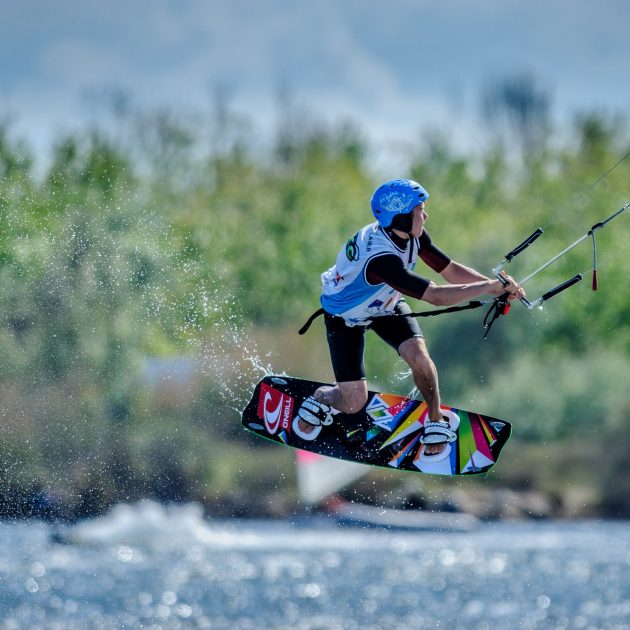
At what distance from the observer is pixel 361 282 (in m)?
11.7

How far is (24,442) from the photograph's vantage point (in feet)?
73.2

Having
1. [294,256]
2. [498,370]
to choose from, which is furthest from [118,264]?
[294,256]

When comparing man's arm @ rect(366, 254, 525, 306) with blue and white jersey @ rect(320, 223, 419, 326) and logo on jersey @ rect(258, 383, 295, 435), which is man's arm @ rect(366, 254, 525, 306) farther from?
logo on jersey @ rect(258, 383, 295, 435)

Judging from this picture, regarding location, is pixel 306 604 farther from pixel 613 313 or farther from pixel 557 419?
pixel 613 313

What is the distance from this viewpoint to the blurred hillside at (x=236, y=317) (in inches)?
891

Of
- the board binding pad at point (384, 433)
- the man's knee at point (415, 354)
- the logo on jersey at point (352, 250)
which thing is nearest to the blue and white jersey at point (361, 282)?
the logo on jersey at point (352, 250)

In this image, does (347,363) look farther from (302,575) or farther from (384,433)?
(302,575)

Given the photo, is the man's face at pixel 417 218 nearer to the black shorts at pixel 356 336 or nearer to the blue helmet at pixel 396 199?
the blue helmet at pixel 396 199

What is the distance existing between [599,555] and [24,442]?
25.3m

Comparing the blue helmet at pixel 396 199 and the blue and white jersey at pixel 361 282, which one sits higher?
the blue helmet at pixel 396 199

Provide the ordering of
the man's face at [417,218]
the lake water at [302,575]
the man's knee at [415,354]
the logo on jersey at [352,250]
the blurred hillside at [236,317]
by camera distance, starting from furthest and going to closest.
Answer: the lake water at [302,575], the blurred hillside at [236,317], the man's knee at [415,354], the logo on jersey at [352,250], the man's face at [417,218]

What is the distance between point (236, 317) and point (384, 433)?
2135 cm

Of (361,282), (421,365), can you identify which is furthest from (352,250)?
(421,365)

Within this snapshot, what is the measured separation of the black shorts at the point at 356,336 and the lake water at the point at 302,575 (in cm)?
1927
